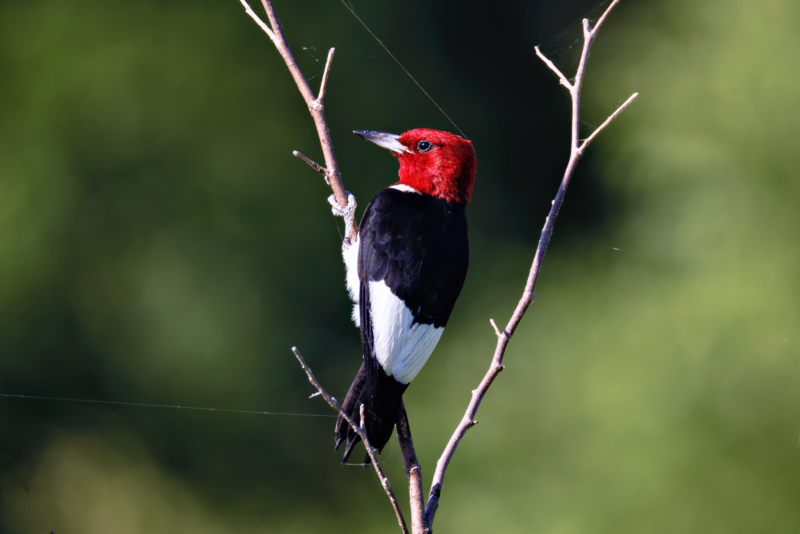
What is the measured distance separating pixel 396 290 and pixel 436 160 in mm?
327

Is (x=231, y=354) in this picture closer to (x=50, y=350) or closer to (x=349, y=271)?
(x=50, y=350)

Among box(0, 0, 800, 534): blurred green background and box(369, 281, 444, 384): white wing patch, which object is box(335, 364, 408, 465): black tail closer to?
box(369, 281, 444, 384): white wing patch

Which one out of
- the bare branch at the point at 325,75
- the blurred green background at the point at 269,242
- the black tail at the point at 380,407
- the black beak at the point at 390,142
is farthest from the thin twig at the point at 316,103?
the blurred green background at the point at 269,242

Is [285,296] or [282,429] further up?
[285,296]

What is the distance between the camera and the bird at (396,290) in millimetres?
1210

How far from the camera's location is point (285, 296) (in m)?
3.68

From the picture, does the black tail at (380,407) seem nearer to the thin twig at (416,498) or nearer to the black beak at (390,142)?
the thin twig at (416,498)

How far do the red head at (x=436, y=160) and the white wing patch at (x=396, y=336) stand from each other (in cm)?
28

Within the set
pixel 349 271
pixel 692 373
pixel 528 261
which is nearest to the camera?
pixel 349 271

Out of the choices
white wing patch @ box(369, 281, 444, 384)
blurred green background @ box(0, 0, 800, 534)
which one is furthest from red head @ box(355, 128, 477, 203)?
blurred green background @ box(0, 0, 800, 534)

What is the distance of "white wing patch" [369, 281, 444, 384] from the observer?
4.01 feet

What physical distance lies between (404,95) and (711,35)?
1708 mm

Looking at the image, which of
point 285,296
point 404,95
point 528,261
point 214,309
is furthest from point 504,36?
point 214,309

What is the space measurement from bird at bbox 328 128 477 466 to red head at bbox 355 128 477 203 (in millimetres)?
42
